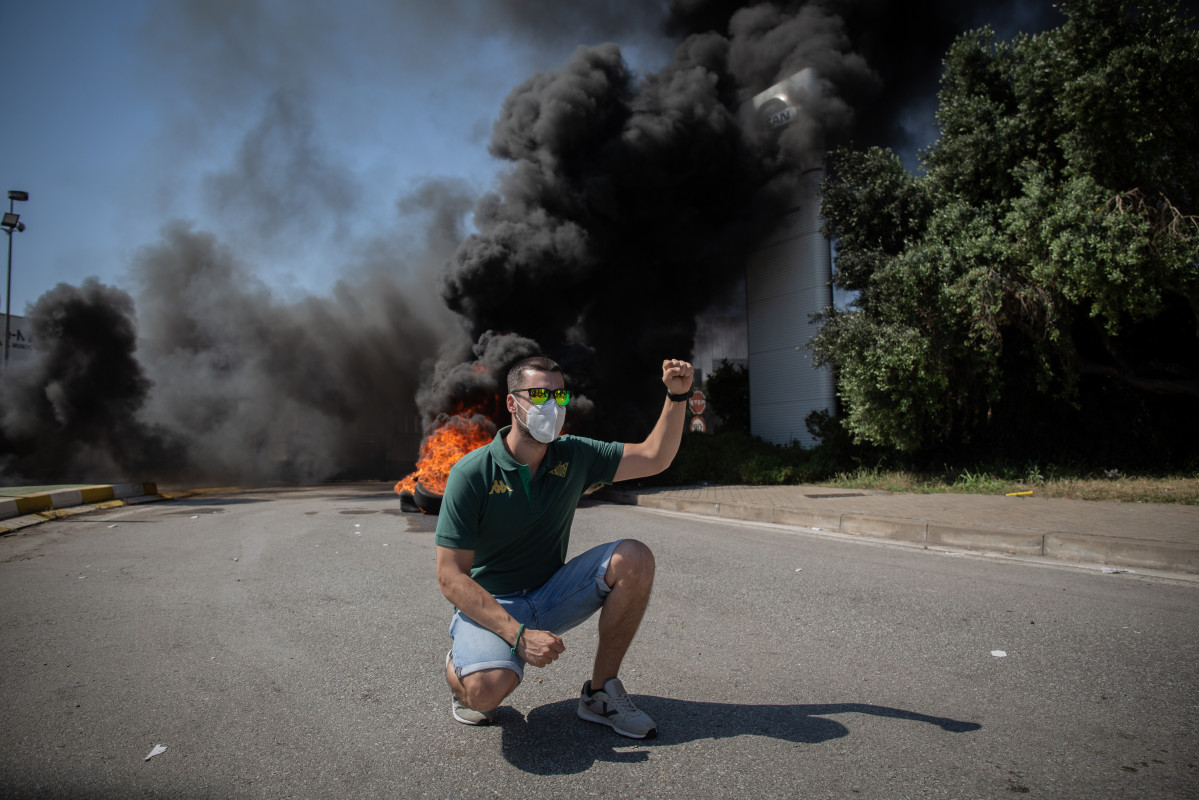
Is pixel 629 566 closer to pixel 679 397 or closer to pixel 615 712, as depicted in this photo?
pixel 615 712

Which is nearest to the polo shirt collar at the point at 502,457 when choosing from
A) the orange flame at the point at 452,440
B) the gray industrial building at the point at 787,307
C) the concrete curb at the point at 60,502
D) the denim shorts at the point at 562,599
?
the denim shorts at the point at 562,599

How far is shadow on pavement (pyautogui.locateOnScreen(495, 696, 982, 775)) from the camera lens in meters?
2.37

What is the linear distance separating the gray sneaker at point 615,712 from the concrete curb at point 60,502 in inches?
365

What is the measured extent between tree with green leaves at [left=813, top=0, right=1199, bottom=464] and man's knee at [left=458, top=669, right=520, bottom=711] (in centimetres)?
903

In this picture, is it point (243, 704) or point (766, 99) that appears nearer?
point (243, 704)

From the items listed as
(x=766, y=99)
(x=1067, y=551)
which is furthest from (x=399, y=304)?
(x=1067, y=551)

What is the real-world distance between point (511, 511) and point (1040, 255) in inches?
367

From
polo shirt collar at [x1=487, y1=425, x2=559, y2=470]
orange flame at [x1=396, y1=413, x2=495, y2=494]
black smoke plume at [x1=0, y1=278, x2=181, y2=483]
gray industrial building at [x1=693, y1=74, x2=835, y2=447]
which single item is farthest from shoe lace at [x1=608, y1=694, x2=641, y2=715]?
black smoke plume at [x1=0, y1=278, x2=181, y2=483]

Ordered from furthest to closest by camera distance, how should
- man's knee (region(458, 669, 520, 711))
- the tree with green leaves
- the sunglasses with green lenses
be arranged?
the tree with green leaves → the sunglasses with green lenses → man's knee (region(458, 669, 520, 711))

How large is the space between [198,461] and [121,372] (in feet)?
12.2

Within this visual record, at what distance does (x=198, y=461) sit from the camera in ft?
75.8

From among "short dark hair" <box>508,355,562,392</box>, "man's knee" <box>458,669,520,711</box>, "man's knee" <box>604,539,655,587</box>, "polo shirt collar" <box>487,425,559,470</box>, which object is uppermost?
"short dark hair" <box>508,355,562,392</box>

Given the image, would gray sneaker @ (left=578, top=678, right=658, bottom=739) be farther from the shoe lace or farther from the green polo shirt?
the green polo shirt

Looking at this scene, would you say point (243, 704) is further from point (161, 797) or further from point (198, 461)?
point (198, 461)
